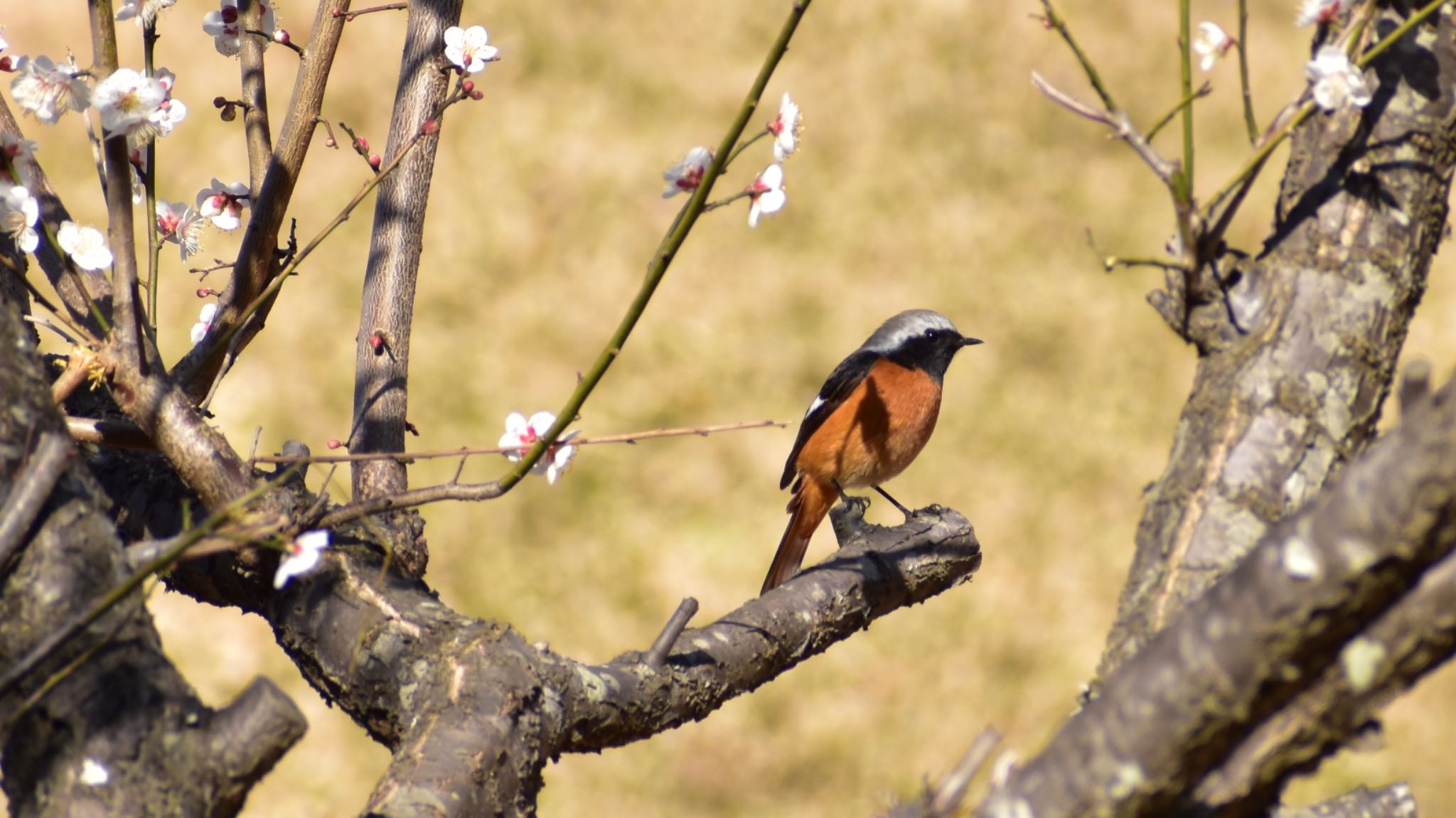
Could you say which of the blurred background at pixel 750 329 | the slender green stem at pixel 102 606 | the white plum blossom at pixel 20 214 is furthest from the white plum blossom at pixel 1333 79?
the blurred background at pixel 750 329

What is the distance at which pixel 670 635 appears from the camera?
257 centimetres

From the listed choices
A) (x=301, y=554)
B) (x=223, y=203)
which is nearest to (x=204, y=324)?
(x=223, y=203)

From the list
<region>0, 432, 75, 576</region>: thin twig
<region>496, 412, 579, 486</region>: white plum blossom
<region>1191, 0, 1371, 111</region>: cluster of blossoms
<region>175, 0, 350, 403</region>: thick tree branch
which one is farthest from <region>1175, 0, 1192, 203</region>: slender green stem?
<region>175, 0, 350, 403</region>: thick tree branch

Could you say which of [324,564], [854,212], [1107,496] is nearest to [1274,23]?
[854,212]

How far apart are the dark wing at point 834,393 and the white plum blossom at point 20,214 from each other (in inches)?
130

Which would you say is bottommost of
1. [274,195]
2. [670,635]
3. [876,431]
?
[670,635]

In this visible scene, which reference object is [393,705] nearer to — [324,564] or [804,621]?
[324,564]

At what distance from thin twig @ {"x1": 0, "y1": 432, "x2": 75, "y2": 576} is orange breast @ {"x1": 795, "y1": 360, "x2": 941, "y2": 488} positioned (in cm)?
337

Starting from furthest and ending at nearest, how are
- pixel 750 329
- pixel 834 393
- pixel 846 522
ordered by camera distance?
pixel 750 329 < pixel 834 393 < pixel 846 522

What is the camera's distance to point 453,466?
729 centimetres

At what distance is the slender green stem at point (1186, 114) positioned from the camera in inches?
78.4

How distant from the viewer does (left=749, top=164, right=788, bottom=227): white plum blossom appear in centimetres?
235

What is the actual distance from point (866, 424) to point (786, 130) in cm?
259

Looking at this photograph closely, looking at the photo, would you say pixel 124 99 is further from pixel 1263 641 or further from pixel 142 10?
pixel 1263 641
